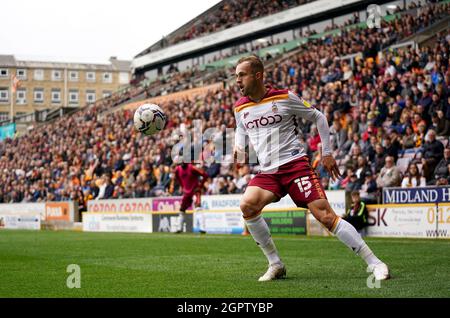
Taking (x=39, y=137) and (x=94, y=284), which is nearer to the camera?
(x=94, y=284)

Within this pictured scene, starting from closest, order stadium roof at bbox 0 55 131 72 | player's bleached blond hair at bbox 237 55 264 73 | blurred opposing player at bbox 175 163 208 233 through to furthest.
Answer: player's bleached blond hair at bbox 237 55 264 73 → blurred opposing player at bbox 175 163 208 233 → stadium roof at bbox 0 55 131 72

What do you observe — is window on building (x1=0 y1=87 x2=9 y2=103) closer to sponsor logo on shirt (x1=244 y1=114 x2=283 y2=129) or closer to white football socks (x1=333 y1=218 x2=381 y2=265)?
sponsor logo on shirt (x1=244 y1=114 x2=283 y2=129)

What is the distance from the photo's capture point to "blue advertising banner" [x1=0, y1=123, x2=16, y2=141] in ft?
189

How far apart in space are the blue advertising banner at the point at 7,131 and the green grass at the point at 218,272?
45.6 meters

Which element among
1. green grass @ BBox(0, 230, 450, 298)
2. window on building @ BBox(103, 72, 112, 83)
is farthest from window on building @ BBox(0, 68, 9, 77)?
green grass @ BBox(0, 230, 450, 298)

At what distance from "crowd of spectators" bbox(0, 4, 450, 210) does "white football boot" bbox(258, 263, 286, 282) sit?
32.6 ft

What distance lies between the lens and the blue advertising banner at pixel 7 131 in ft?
189

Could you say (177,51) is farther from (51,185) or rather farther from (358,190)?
(358,190)

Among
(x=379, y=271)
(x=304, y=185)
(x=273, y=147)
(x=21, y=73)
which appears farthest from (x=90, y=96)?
(x=379, y=271)

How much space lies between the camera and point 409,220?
17297 mm

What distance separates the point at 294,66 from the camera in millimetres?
30141

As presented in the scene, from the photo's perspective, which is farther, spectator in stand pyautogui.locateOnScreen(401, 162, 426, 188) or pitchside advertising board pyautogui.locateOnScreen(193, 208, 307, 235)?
pitchside advertising board pyautogui.locateOnScreen(193, 208, 307, 235)

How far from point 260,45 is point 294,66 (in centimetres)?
1604
